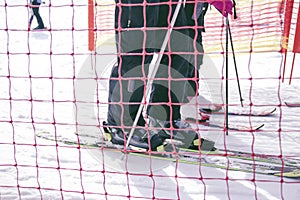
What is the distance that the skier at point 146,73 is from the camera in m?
2.64

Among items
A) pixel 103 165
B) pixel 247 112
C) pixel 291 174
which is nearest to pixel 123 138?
pixel 103 165

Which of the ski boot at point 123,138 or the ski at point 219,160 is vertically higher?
the ski boot at point 123,138

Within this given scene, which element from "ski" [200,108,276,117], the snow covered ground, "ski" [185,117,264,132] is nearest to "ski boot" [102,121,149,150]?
the snow covered ground

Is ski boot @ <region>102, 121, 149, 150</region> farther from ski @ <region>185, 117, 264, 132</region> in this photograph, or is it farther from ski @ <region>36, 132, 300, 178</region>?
ski @ <region>185, 117, 264, 132</region>

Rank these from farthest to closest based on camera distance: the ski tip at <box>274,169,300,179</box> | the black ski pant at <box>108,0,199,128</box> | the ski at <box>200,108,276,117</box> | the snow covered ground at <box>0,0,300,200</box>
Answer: the ski at <box>200,108,276,117</box>
the black ski pant at <box>108,0,199,128</box>
the ski tip at <box>274,169,300,179</box>
the snow covered ground at <box>0,0,300,200</box>

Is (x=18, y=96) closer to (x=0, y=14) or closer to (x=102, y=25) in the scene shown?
(x=102, y=25)

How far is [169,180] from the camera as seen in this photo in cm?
250

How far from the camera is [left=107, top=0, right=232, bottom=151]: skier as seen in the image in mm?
2645

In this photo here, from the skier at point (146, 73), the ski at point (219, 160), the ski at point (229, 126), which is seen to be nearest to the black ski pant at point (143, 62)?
the skier at point (146, 73)

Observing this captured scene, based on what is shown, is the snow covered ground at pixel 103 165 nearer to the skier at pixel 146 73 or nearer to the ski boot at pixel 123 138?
the ski boot at pixel 123 138

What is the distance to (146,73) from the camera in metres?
2.84

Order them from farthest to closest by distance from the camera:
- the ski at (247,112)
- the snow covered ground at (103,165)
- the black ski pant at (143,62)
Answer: the ski at (247,112)
the black ski pant at (143,62)
the snow covered ground at (103,165)

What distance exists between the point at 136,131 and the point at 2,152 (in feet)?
2.95

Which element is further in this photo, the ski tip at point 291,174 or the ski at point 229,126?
the ski at point 229,126
